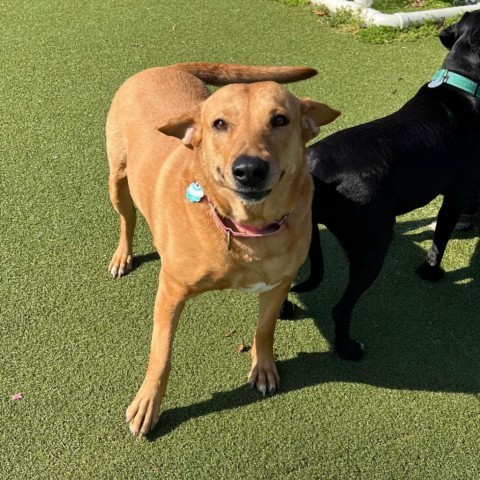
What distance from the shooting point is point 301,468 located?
2598mm

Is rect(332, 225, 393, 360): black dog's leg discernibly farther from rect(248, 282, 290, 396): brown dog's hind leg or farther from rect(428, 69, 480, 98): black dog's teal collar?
rect(428, 69, 480, 98): black dog's teal collar

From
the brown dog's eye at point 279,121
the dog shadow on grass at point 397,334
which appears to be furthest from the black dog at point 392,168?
the brown dog's eye at point 279,121

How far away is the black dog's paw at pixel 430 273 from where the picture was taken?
350cm

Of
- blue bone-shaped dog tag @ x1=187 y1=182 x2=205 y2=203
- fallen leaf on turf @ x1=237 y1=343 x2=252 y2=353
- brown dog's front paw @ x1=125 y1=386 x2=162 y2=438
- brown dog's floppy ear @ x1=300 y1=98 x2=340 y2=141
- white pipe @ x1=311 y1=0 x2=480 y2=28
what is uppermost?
brown dog's floppy ear @ x1=300 y1=98 x2=340 y2=141

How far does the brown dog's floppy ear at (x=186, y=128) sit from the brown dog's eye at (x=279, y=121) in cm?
34

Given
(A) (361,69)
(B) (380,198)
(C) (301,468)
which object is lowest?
(C) (301,468)

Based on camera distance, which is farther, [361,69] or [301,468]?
[361,69]

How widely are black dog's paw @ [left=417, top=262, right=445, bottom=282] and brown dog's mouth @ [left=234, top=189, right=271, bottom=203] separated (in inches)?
70.0

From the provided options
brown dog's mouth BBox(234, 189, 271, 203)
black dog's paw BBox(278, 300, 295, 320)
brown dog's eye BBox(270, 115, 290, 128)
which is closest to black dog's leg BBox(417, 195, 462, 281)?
black dog's paw BBox(278, 300, 295, 320)

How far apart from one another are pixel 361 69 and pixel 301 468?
4175 mm

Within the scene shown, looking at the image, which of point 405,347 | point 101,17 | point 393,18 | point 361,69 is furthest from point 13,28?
point 405,347

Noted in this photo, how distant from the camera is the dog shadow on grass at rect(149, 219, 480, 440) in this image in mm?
2965

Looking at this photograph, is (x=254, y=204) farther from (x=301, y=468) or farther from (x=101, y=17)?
(x=101, y=17)

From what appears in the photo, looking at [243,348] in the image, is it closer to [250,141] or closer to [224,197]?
[224,197]
